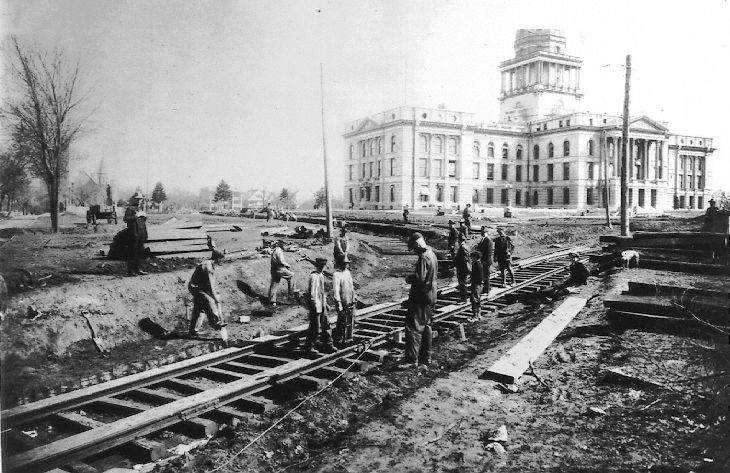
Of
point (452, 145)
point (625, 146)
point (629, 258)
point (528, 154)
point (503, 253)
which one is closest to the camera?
point (503, 253)

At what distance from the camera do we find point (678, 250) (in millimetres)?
14219

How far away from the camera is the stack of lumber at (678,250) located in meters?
11.9

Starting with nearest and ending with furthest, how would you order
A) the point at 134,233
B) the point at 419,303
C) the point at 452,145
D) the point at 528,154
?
1. the point at 419,303
2. the point at 134,233
3. the point at 452,145
4. the point at 528,154

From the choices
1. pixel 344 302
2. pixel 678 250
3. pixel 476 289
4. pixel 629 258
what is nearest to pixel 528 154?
pixel 629 258

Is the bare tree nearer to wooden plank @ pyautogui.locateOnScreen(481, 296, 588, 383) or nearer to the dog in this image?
wooden plank @ pyautogui.locateOnScreen(481, 296, 588, 383)

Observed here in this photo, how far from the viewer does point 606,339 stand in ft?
27.2

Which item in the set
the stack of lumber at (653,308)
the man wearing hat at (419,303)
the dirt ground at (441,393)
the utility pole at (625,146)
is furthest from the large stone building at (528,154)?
the man wearing hat at (419,303)

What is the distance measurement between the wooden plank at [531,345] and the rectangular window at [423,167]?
52.3m

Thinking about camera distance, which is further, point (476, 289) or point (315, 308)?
point (476, 289)

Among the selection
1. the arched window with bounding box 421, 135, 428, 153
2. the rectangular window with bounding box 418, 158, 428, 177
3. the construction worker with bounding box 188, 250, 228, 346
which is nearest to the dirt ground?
the construction worker with bounding box 188, 250, 228, 346

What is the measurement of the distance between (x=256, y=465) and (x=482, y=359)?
4317 millimetres

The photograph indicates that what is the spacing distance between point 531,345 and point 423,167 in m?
56.3

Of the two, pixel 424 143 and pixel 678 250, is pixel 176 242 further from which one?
pixel 424 143

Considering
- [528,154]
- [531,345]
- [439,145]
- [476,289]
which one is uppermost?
[439,145]
